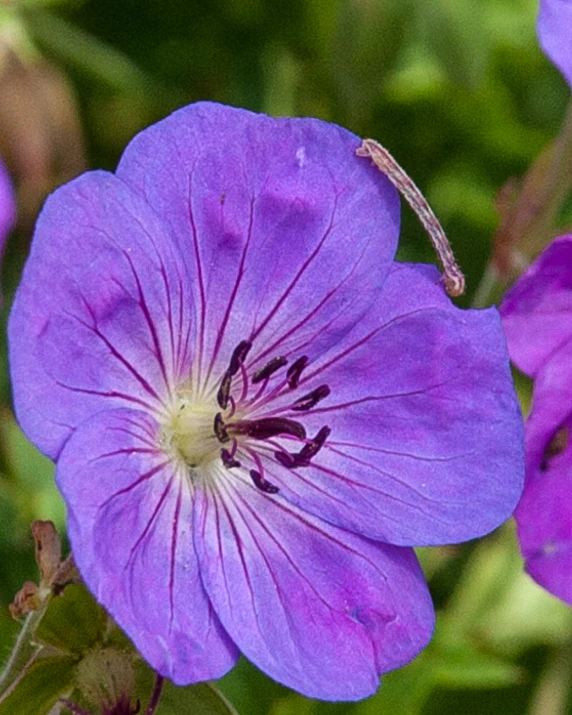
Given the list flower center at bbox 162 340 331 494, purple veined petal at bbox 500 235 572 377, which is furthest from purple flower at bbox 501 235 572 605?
flower center at bbox 162 340 331 494

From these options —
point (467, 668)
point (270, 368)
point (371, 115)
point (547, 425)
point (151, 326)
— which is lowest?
point (467, 668)

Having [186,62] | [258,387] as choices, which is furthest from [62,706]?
[186,62]

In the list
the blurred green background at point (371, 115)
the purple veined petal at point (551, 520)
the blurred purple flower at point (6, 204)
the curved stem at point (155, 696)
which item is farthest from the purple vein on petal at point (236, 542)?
the blurred purple flower at point (6, 204)

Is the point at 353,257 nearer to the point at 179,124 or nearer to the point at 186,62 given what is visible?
the point at 179,124

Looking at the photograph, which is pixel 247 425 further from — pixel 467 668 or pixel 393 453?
pixel 467 668

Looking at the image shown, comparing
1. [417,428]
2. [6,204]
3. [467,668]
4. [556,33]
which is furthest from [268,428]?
[6,204]

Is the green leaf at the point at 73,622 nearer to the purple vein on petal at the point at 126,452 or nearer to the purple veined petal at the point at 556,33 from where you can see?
the purple vein on petal at the point at 126,452

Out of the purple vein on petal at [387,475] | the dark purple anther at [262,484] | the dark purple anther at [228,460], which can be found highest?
the dark purple anther at [228,460]
